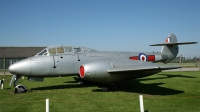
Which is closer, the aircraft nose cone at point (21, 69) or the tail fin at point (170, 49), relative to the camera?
the aircraft nose cone at point (21, 69)

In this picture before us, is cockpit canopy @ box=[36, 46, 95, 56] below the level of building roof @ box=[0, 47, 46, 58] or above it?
below

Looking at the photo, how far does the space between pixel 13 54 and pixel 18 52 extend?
4.30 feet

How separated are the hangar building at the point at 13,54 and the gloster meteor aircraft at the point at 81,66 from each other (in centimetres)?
3108

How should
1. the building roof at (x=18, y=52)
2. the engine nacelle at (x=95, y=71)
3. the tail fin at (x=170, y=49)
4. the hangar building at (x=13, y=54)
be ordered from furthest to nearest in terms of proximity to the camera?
1. the building roof at (x=18, y=52)
2. the hangar building at (x=13, y=54)
3. the tail fin at (x=170, y=49)
4. the engine nacelle at (x=95, y=71)

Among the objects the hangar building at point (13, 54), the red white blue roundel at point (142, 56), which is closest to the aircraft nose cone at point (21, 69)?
the red white blue roundel at point (142, 56)

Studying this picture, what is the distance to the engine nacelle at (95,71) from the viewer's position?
8641 millimetres

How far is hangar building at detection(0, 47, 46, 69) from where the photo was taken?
37719mm

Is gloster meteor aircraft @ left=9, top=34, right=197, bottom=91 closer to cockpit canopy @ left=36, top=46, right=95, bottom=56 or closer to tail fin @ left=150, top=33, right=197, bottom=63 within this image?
cockpit canopy @ left=36, top=46, right=95, bottom=56

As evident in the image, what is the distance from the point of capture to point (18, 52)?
1566 inches

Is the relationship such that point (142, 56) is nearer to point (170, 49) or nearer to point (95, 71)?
point (170, 49)

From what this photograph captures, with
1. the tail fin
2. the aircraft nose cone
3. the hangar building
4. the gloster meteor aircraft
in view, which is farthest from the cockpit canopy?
the hangar building

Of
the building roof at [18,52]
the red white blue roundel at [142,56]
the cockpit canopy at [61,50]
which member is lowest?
the red white blue roundel at [142,56]

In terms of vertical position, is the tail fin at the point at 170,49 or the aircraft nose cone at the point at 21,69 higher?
the tail fin at the point at 170,49

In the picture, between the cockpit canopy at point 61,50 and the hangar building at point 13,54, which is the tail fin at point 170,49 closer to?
the cockpit canopy at point 61,50
